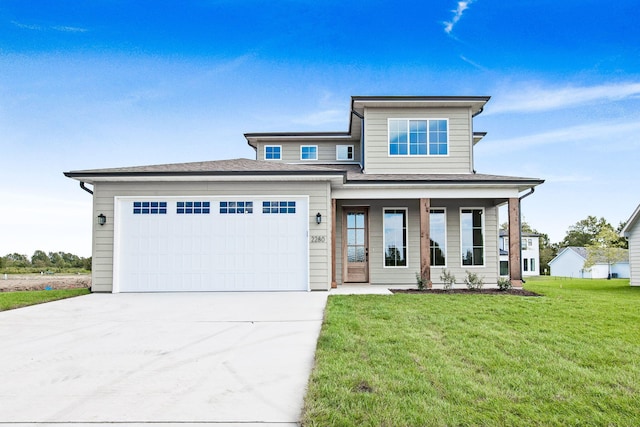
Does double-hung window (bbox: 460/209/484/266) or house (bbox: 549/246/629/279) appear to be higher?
double-hung window (bbox: 460/209/484/266)

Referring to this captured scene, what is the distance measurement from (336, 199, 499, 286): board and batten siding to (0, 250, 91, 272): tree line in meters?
15.7

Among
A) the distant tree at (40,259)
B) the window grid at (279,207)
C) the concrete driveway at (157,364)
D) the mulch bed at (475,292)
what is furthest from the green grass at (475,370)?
the distant tree at (40,259)

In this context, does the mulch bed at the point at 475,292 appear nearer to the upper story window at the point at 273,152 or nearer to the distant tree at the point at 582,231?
the upper story window at the point at 273,152

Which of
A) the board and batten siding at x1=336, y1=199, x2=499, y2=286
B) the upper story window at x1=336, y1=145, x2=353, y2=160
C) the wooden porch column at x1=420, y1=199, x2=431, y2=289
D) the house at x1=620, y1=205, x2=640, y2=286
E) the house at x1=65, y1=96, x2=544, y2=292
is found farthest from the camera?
the upper story window at x1=336, y1=145, x2=353, y2=160

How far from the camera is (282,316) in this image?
24.3 feet

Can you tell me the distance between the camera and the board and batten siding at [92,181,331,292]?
37.5 ft

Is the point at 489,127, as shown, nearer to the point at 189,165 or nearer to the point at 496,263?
the point at 496,263

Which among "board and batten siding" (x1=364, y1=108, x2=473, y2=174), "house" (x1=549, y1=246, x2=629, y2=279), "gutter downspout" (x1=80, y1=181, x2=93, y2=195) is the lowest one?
"house" (x1=549, y1=246, x2=629, y2=279)

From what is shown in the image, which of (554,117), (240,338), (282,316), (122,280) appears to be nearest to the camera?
(240,338)

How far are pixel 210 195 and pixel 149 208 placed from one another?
164 centimetres

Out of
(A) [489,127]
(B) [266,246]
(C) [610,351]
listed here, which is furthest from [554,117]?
(C) [610,351]

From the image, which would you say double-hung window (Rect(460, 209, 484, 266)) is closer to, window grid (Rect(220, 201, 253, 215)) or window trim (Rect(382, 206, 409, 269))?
window trim (Rect(382, 206, 409, 269))

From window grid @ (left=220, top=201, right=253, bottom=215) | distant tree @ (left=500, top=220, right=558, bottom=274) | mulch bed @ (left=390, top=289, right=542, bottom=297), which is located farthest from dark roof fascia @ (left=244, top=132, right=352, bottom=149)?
distant tree @ (left=500, top=220, right=558, bottom=274)

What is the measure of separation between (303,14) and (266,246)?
26.7ft
